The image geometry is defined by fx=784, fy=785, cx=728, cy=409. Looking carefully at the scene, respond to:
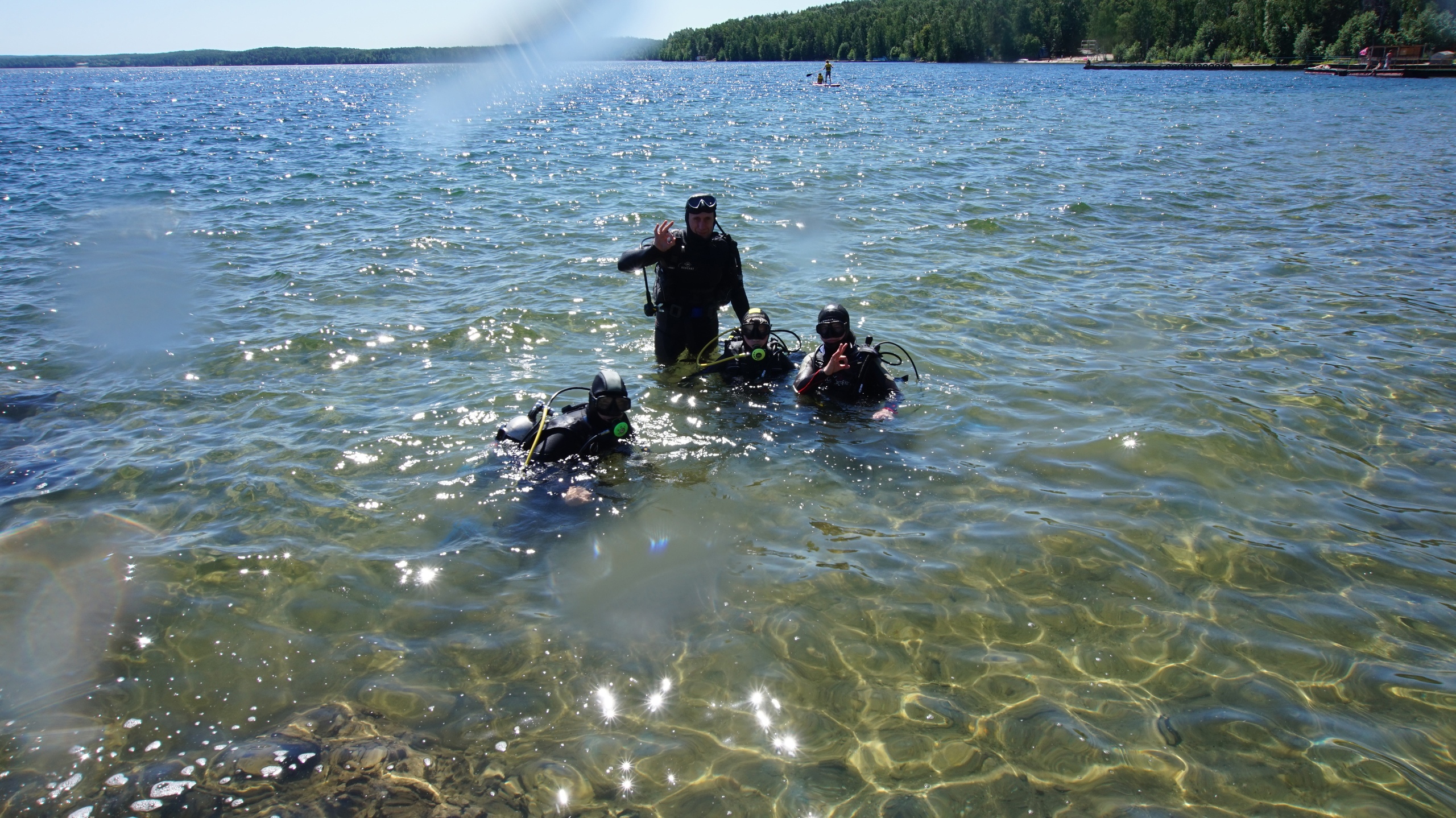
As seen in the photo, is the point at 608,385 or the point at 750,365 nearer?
the point at 608,385

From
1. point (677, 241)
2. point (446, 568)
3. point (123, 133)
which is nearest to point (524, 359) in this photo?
point (677, 241)

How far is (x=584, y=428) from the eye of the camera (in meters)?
6.33

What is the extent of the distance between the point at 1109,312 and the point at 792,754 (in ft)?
26.4

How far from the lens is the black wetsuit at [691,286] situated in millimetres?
7828

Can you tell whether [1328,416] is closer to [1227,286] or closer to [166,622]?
[1227,286]


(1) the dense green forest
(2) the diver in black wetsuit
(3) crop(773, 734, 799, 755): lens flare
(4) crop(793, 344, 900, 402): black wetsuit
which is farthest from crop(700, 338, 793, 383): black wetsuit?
(1) the dense green forest

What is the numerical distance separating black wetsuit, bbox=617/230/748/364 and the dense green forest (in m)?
90.2

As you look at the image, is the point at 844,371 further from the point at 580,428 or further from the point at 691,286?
the point at 580,428

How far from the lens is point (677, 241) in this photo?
773 cm

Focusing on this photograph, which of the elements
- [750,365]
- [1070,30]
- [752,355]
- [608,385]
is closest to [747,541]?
[608,385]

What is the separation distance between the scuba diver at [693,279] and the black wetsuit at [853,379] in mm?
969

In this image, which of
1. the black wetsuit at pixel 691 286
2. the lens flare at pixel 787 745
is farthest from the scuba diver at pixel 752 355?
the lens flare at pixel 787 745

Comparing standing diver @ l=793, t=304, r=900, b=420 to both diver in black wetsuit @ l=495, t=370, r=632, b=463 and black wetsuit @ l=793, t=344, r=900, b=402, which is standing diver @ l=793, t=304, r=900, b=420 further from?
diver in black wetsuit @ l=495, t=370, r=632, b=463

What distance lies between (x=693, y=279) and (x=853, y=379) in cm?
194
